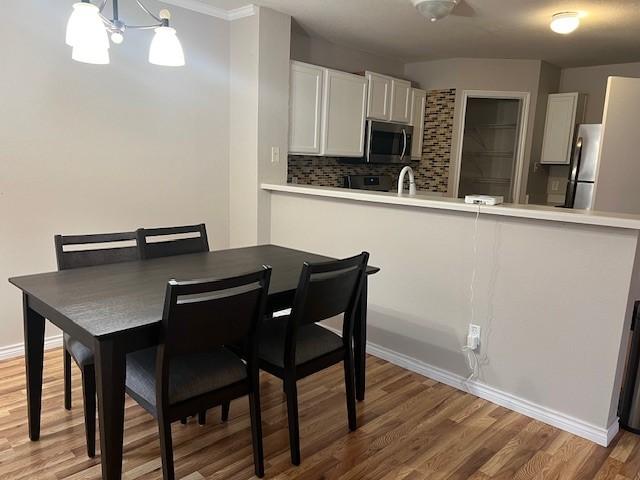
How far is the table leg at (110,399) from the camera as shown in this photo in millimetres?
1494

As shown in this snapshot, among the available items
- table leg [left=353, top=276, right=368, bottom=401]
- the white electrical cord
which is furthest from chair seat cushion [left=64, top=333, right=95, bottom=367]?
the white electrical cord

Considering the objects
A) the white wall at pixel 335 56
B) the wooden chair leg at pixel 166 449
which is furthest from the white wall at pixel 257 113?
the wooden chair leg at pixel 166 449

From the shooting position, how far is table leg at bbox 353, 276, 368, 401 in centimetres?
242

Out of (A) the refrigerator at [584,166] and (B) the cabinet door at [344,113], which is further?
(A) the refrigerator at [584,166]

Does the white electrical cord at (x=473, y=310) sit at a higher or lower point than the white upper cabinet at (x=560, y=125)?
lower

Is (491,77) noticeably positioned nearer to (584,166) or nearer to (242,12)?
(584,166)

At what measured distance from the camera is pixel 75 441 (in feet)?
6.90

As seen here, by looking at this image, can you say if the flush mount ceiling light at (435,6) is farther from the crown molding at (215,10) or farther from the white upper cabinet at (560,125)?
the white upper cabinet at (560,125)

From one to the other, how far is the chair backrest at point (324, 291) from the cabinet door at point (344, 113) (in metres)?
2.22

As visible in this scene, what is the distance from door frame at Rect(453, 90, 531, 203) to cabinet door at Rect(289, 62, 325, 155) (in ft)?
5.69

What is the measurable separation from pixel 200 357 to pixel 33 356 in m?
0.74

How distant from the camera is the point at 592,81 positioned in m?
4.94

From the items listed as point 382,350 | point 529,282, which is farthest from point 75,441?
point 529,282

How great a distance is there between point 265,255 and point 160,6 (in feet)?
6.38
